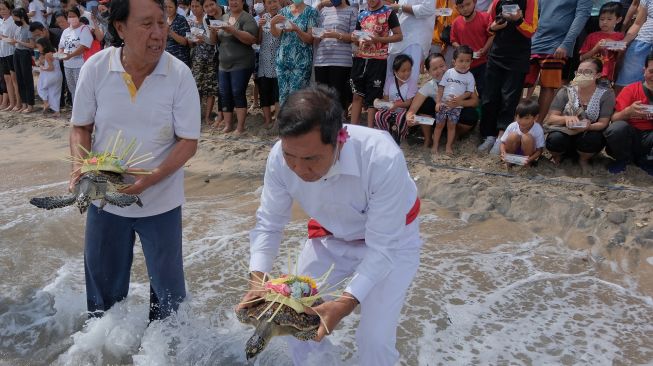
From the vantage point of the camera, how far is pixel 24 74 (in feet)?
29.2

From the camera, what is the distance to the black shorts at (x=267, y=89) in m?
6.67

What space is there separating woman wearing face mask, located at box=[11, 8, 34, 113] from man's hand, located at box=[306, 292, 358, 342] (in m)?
8.72

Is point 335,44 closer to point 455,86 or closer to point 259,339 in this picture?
point 455,86

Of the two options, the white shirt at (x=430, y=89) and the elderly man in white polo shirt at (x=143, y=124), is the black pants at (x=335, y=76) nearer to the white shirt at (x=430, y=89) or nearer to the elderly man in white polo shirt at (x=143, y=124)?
the white shirt at (x=430, y=89)

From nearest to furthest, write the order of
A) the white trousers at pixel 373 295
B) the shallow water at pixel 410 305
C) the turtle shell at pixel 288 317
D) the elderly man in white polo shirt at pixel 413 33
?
1. the turtle shell at pixel 288 317
2. the white trousers at pixel 373 295
3. the shallow water at pixel 410 305
4. the elderly man in white polo shirt at pixel 413 33

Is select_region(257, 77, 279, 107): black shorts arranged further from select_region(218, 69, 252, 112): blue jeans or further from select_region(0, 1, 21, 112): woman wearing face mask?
select_region(0, 1, 21, 112): woman wearing face mask

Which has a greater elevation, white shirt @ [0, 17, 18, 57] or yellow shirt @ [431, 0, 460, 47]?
yellow shirt @ [431, 0, 460, 47]

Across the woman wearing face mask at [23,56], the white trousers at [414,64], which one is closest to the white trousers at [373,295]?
the white trousers at [414,64]

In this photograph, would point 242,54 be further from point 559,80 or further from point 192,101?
point 192,101

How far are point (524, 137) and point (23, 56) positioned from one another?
8023 mm

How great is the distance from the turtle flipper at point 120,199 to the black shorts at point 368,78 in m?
3.82

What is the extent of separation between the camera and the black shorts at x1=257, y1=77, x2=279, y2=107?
21.9 feet

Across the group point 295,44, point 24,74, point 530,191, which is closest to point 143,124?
point 530,191

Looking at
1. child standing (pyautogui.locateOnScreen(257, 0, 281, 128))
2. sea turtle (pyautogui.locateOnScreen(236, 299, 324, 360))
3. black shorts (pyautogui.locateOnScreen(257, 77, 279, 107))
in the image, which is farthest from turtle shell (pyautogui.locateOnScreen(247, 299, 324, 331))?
black shorts (pyautogui.locateOnScreen(257, 77, 279, 107))
